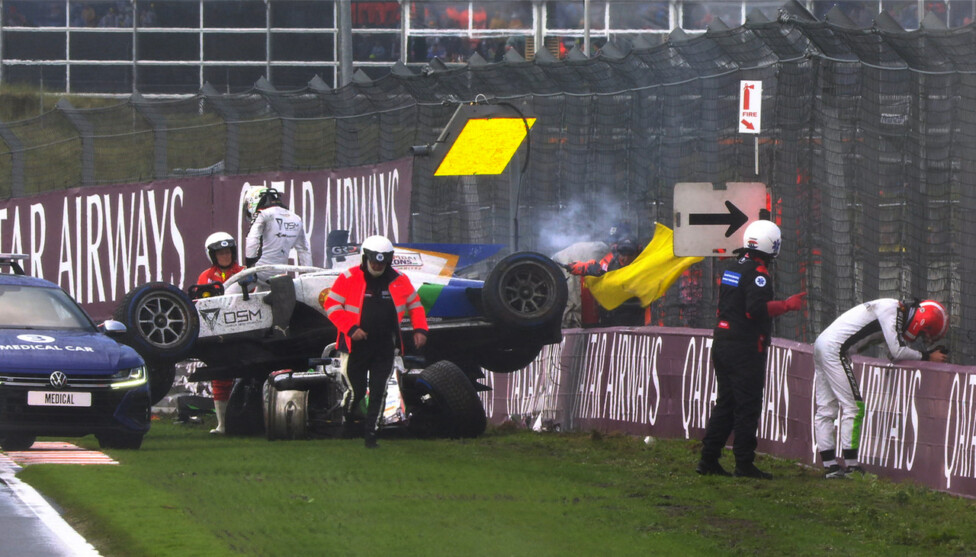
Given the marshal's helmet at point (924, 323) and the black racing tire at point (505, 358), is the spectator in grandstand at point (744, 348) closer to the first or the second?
the marshal's helmet at point (924, 323)

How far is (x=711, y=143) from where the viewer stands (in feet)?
56.0

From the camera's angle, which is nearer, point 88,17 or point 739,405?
point 739,405

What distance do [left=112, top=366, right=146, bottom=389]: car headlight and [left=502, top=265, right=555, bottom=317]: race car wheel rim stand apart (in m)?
2.93

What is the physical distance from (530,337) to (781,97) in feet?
9.52

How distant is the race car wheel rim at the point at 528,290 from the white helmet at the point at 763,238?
271 cm

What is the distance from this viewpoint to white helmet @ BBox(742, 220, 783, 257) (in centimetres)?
1293

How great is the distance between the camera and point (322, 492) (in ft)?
37.4

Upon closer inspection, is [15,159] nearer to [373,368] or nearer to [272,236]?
[272,236]

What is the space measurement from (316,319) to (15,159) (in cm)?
1045

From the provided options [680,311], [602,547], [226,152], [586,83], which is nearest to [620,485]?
[602,547]

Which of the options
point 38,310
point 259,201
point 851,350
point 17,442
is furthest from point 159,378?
point 851,350

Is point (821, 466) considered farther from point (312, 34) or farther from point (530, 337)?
point (312, 34)

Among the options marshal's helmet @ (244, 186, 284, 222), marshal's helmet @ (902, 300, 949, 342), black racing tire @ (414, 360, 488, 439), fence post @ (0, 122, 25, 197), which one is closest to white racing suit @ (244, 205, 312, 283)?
marshal's helmet @ (244, 186, 284, 222)

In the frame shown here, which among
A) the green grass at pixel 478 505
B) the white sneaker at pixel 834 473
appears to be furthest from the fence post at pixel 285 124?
the white sneaker at pixel 834 473
